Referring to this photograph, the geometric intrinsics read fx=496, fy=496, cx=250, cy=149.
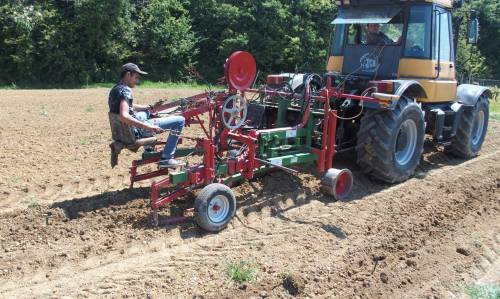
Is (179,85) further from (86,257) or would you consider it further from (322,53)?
(86,257)

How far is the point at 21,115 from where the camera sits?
11.1 meters

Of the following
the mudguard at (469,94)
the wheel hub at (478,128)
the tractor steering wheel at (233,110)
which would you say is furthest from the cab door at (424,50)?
the tractor steering wheel at (233,110)

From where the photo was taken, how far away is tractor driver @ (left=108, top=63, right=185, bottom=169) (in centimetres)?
513

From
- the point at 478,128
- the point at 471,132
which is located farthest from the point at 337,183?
A: the point at 478,128

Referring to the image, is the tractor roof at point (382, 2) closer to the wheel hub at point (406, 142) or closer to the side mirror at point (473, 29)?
the side mirror at point (473, 29)

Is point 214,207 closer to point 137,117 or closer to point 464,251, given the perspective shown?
point 137,117

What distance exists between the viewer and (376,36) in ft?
24.1

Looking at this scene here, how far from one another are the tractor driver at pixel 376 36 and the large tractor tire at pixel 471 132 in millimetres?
2184

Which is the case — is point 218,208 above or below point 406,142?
below

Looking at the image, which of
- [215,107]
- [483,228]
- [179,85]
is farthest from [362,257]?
[179,85]

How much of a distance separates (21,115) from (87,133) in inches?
108

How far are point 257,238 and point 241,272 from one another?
816 millimetres

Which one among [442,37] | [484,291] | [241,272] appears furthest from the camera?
[442,37]

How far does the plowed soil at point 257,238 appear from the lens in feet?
13.6
